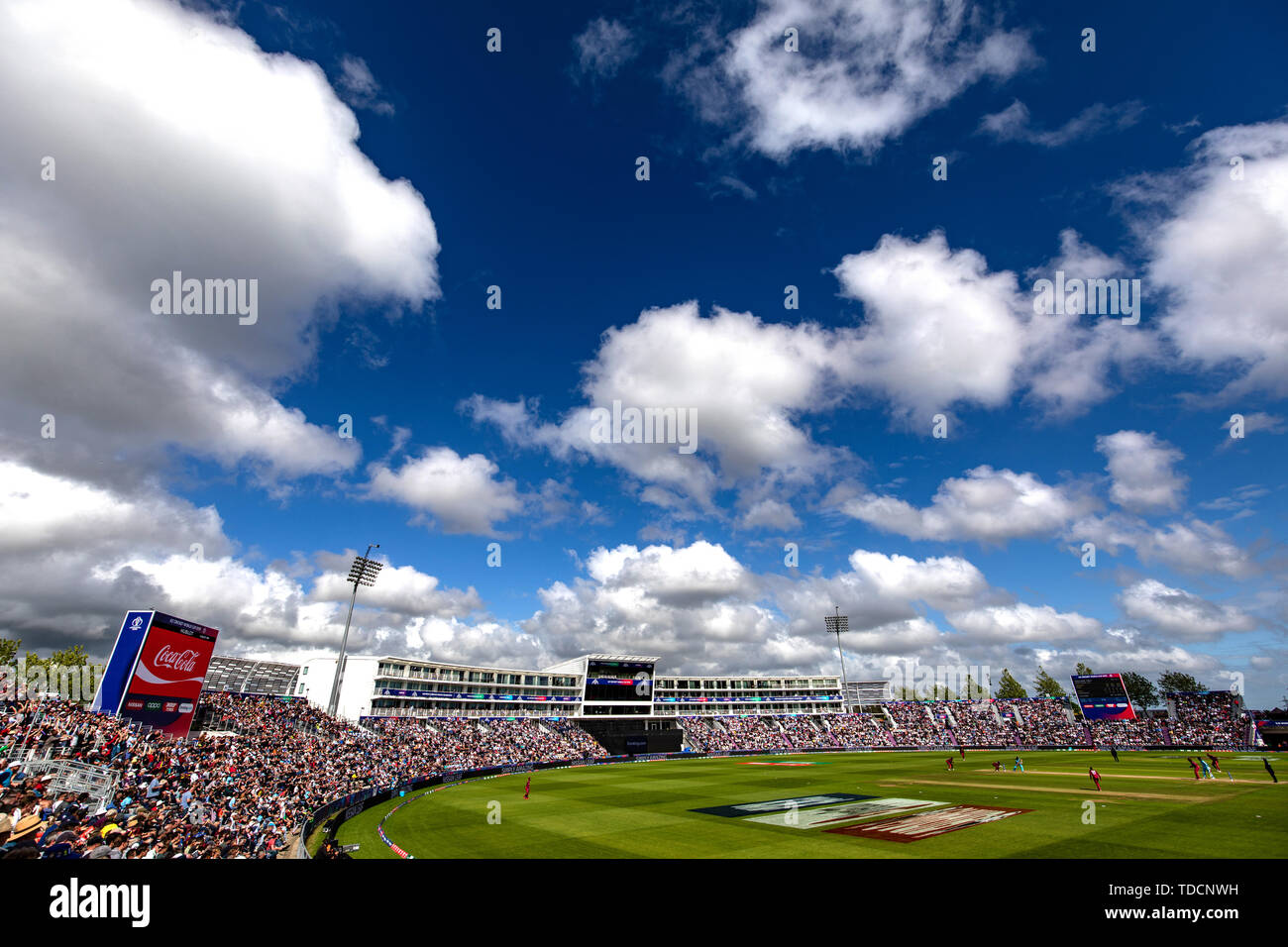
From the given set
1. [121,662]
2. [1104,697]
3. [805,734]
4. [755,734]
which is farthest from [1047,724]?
[121,662]

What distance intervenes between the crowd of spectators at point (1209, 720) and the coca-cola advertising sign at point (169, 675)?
119 metres

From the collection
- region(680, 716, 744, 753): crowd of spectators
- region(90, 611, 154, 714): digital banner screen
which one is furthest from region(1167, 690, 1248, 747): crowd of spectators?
region(90, 611, 154, 714): digital banner screen

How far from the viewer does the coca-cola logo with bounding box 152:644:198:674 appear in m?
39.0

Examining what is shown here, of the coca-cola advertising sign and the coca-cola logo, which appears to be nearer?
the coca-cola advertising sign

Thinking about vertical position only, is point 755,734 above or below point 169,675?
below

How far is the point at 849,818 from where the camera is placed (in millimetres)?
31484

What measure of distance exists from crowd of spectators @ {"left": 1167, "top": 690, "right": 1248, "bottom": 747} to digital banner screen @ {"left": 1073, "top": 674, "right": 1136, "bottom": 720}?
609 centimetres

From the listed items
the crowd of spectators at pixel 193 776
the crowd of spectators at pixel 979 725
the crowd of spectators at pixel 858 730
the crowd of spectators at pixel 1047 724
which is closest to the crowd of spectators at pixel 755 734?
the crowd of spectators at pixel 858 730

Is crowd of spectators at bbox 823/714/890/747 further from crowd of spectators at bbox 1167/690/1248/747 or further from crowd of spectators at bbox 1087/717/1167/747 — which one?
crowd of spectators at bbox 1167/690/1248/747

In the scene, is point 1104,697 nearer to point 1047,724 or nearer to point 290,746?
point 1047,724

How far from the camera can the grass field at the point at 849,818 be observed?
2475 cm

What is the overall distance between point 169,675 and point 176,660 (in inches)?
38.9

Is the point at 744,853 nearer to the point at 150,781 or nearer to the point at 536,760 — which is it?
the point at 150,781
